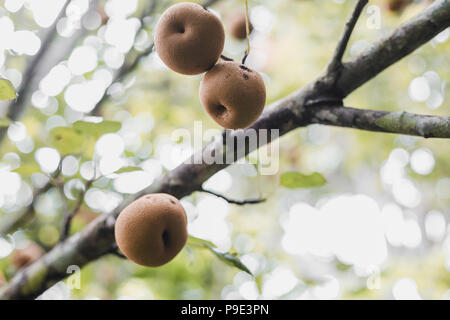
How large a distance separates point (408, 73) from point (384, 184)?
154cm

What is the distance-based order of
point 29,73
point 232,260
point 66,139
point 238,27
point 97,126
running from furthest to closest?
point 238,27 → point 29,73 → point 66,139 → point 97,126 → point 232,260

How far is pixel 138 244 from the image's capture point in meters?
0.82

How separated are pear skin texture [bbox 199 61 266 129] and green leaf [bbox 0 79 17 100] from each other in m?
0.43

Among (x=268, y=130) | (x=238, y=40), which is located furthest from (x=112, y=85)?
(x=268, y=130)

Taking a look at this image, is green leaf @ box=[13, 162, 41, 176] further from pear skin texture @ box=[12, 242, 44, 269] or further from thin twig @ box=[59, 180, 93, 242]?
pear skin texture @ box=[12, 242, 44, 269]

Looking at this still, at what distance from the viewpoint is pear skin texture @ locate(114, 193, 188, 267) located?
2.69 feet

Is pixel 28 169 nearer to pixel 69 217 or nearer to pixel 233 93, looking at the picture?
pixel 69 217

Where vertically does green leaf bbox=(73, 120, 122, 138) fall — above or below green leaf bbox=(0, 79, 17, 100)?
below

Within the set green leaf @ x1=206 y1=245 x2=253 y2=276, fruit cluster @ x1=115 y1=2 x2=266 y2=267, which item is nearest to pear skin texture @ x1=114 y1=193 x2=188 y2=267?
fruit cluster @ x1=115 y1=2 x2=266 y2=267

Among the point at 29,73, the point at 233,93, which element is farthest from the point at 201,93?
the point at 29,73

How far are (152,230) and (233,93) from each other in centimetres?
33

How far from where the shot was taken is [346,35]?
33.9 inches

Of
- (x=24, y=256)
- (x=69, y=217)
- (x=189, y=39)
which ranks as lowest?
(x=24, y=256)

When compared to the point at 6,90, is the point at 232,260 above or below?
below
